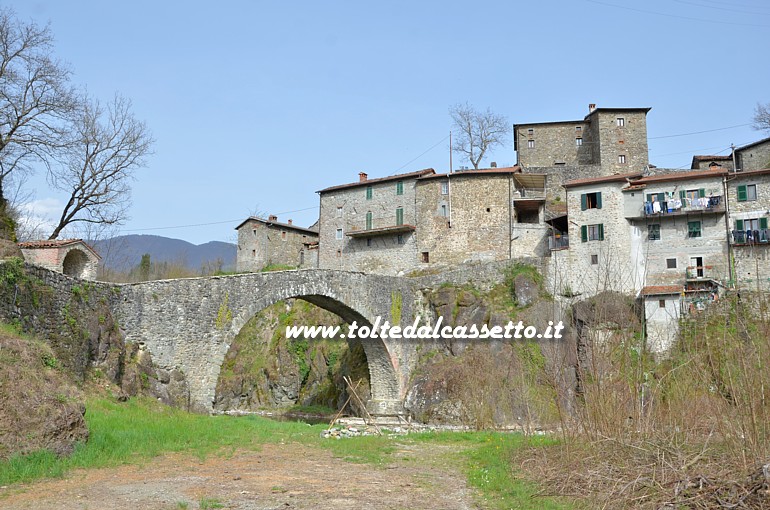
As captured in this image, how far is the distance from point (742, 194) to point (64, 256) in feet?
119

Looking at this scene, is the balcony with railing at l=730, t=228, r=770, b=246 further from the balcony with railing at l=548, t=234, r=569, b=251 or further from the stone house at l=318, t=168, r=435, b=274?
the stone house at l=318, t=168, r=435, b=274

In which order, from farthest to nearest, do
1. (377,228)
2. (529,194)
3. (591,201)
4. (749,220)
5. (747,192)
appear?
(529,194), (377,228), (591,201), (747,192), (749,220)

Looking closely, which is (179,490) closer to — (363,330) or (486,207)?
(363,330)

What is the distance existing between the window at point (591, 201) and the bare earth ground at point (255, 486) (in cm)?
3011

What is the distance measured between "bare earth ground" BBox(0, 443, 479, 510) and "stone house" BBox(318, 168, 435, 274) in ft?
114

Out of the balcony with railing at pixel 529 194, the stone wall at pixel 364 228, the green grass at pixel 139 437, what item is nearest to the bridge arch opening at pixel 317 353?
the stone wall at pixel 364 228

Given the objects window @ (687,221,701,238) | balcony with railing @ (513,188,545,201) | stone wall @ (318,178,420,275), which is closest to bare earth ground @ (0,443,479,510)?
window @ (687,221,701,238)

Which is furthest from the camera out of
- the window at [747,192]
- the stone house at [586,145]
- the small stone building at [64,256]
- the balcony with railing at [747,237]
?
the stone house at [586,145]

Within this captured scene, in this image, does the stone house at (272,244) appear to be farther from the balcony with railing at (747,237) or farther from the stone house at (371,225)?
the balcony with railing at (747,237)

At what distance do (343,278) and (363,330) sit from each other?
164 inches

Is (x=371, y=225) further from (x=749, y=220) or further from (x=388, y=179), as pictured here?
(x=749, y=220)

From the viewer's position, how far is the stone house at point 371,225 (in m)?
49.4

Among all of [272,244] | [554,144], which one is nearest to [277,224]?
[272,244]

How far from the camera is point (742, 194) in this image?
39.0 m
